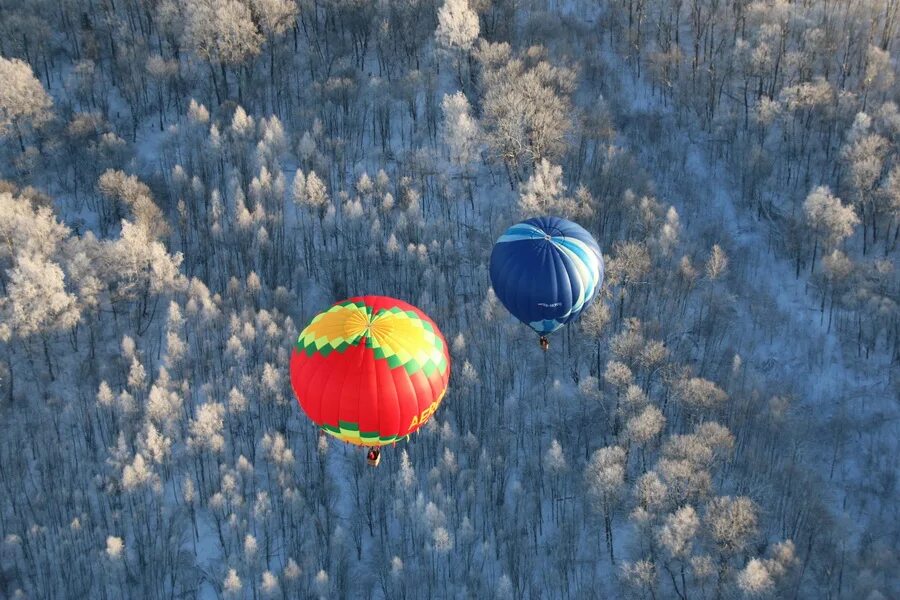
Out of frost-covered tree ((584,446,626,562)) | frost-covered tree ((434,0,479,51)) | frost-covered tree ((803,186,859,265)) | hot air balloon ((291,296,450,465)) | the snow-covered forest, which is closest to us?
hot air balloon ((291,296,450,465))

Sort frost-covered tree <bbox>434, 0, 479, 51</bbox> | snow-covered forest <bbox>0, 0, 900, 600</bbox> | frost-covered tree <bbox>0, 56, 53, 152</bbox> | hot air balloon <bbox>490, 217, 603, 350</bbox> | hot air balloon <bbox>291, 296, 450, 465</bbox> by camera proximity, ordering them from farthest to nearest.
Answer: frost-covered tree <bbox>434, 0, 479, 51</bbox> < frost-covered tree <bbox>0, 56, 53, 152</bbox> < snow-covered forest <bbox>0, 0, 900, 600</bbox> < hot air balloon <bbox>490, 217, 603, 350</bbox> < hot air balloon <bbox>291, 296, 450, 465</bbox>

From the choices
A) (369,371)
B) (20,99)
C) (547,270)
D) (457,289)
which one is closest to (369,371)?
(369,371)

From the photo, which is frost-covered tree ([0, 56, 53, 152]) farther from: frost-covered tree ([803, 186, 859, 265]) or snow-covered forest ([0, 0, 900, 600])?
frost-covered tree ([803, 186, 859, 265])

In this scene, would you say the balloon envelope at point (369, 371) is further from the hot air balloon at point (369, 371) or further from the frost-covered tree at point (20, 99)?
the frost-covered tree at point (20, 99)

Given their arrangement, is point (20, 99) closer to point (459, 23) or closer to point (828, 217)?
point (459, 23)

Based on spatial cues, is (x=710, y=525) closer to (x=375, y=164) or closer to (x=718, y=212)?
(x=718, y=212)

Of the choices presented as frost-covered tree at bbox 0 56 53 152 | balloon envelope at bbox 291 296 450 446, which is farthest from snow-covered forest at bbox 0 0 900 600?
balloon envelope at bbox 291 296 450 446

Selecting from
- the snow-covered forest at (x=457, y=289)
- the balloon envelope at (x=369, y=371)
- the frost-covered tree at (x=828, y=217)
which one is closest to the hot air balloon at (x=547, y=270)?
the balloon envelope at (x=369, y=371)

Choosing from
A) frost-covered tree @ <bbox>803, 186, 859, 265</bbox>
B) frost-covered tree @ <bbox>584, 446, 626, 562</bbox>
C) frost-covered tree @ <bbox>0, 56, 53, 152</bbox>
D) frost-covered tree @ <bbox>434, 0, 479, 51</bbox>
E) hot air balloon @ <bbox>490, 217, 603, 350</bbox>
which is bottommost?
frost-covered tree @ <bbox>584, 446, 626, 562</bbox>
